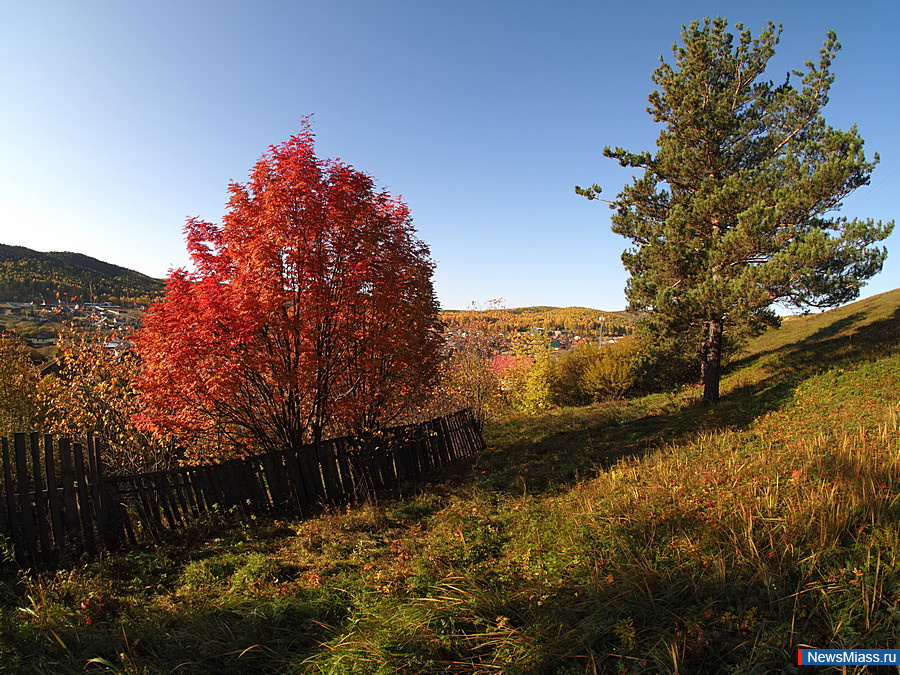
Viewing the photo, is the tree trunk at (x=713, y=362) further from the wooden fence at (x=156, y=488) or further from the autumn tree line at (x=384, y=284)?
the wooden fence at (x=156, y=488)

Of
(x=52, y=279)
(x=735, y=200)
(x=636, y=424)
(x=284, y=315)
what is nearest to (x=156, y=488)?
(x=284, y=315)

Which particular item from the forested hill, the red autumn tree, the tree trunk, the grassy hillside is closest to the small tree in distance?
the tree trunk

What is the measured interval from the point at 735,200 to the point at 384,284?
970 cm

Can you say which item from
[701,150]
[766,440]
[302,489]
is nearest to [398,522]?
[302,489]

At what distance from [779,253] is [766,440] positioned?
517 cm

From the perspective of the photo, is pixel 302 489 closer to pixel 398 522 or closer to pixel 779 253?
pixel 398 522

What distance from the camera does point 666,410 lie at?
13742 mm

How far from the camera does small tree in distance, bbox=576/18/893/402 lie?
31.3 feet

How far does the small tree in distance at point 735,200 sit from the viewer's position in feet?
31.3

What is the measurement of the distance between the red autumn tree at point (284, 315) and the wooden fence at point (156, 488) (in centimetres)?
61

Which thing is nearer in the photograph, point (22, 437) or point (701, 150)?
point (22, 437)

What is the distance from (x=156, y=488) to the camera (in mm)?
5848

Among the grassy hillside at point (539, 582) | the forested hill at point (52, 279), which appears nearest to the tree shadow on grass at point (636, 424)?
the grassy hillside at point (539, 582)

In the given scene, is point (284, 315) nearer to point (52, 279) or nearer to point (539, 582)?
point (539, 582)
